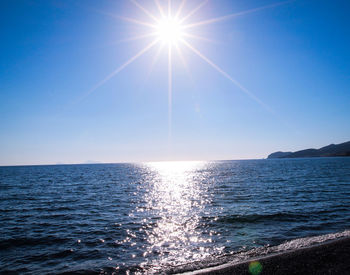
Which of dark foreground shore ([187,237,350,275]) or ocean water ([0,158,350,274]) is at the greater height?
dark foreground shore ([187,237,350,275])

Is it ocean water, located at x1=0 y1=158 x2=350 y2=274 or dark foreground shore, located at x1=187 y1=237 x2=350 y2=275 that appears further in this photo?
ocean water, located at x1=0 y1=158 x2=350 y2=274

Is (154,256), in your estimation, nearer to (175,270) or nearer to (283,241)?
(175,270)

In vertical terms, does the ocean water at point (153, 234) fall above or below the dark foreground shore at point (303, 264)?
below

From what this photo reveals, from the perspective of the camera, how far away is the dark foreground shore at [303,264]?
8.25 meters

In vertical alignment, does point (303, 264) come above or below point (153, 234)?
above

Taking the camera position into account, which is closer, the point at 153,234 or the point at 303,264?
the point at 303,264

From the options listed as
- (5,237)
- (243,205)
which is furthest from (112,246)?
(243,205)

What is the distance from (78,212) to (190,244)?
15725 mm

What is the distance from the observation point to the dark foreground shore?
825 centimetres

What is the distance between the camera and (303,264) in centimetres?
880

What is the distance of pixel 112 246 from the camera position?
13719 millimetres

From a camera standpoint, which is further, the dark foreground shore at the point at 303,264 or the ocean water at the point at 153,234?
the ocean water at the point at 153,234

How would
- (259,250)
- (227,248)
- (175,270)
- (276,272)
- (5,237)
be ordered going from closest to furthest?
(276,272), (175,270), (259,250), (227,248), (5,237)

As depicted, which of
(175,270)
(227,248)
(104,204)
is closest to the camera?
(175,270)
